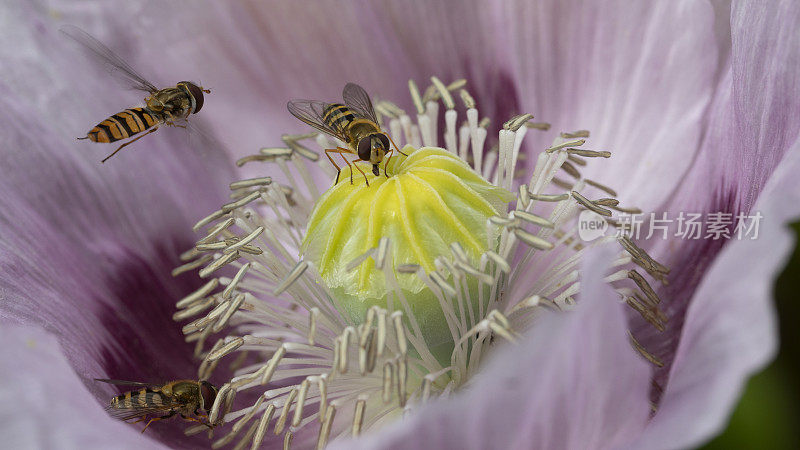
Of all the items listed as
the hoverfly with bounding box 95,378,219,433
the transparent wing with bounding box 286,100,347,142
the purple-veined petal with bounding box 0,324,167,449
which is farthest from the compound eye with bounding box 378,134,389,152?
the purple-veined petal with bounding box 0,324,167,449

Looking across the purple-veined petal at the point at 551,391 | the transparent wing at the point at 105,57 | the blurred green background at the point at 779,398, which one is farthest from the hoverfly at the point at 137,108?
the blurred green background at the point at 779,398

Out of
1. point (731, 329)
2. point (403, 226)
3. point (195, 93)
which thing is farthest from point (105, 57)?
point (731, 329)

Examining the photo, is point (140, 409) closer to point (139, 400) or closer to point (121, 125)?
point (139, 400)

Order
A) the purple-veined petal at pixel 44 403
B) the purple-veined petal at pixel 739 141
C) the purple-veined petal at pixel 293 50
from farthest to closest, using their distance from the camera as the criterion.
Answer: the purple-veined petal at pixel 293 50, the purple-veined petal at pixel 739 141, the purple-veined petal at pixel 44 403

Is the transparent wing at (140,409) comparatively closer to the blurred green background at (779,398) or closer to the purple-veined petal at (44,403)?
the purple-veined petal at (44,403)

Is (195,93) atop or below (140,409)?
atop

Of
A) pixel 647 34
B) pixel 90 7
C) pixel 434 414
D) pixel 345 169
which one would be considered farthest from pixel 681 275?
pixel 90 7
